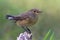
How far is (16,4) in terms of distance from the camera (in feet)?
29.6

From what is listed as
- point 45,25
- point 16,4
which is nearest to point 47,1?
point 16,4


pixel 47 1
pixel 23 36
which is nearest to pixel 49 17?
pixel 47 1

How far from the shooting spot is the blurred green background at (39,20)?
750cm

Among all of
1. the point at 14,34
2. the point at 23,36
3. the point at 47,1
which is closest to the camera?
the point at 23,36

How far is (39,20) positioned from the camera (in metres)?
8.08

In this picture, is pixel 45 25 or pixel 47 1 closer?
pixel 45 25

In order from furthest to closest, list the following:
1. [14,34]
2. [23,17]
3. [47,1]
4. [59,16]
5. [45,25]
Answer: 1. [47,1]
2. [59,16]
3. [45,25]
4. [14,34]
5. [23,17]

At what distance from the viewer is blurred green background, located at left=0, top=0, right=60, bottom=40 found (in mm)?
7504

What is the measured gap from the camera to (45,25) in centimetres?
801

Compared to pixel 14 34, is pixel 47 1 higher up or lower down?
higher up

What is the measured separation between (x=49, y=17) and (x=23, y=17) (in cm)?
283

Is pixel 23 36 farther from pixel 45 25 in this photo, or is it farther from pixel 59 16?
pixel 59 16

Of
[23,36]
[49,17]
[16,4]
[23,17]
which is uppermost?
[16,4]

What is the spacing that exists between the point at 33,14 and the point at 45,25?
6.91ft
